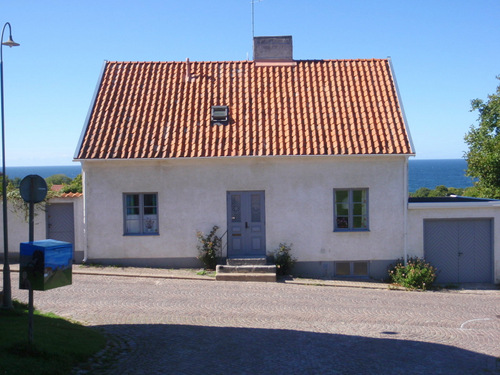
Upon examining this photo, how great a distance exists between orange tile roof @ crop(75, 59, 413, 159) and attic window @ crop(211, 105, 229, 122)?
0.19 meters

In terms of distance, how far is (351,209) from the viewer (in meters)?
17.5

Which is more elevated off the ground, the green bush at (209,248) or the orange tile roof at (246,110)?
the orange tile roof at (246,110)

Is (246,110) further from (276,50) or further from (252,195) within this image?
(276,50)

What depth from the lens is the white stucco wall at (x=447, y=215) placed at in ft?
57.0

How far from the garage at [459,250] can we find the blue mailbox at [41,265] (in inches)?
511

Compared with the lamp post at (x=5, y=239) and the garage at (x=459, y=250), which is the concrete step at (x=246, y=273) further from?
the lamp post at (x=5, y=239)

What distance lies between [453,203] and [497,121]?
1277 cm

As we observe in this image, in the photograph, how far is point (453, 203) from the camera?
682 inches

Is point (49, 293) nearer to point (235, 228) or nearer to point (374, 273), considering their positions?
point (235, 228)

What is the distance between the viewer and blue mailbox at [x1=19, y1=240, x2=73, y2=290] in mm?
7473

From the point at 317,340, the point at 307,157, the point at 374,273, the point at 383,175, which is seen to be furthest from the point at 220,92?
the point at 317,340

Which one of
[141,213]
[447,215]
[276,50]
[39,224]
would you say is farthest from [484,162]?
[39,224]

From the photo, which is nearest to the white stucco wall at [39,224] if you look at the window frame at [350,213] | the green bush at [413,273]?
the window frame at [350,213]

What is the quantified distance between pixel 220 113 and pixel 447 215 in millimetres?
8106
